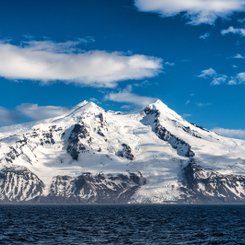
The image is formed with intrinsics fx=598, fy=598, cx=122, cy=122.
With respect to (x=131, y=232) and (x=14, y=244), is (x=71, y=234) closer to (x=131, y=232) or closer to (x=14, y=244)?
(x=131, y=232)

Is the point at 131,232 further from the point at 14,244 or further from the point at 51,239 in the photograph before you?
the point at 14,244

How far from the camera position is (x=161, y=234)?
5778 inches

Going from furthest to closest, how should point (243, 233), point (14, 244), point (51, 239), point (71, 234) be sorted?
1. point (243, 233)
2. point (71, 234)
3. point (51, 239)
4. point (14, 244)

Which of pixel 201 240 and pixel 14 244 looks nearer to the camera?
pixel 14 244

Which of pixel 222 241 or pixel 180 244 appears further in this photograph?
pixel 222 241

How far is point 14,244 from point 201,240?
4194cm

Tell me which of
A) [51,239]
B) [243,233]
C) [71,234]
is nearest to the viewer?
[51,239]

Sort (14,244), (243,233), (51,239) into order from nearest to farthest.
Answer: (14,244) → (51,239) → (243,233)

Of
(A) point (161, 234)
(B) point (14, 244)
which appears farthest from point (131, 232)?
(B) point (14, 244)

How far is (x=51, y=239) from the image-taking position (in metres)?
128

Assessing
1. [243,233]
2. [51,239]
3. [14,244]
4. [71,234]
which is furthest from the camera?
[243,233]

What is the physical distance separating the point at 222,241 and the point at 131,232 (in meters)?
28.4

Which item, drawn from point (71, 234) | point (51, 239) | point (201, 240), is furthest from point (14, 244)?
point (201, 240)

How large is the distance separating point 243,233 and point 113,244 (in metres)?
48.9
